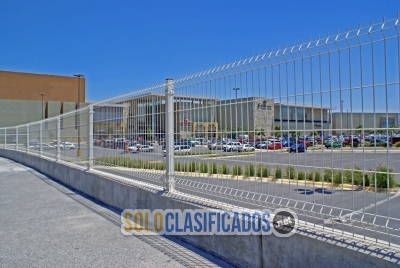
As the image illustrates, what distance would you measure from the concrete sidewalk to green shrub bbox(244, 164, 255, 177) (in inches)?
44.5

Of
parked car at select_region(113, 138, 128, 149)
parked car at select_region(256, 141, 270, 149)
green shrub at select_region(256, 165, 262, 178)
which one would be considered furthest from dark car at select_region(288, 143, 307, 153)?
parked car at select_region(113, 138, 128, 149)

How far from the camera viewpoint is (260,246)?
3719mm

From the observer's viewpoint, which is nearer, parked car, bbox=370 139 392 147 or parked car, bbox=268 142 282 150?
parked car, bbox=370 139 392 147

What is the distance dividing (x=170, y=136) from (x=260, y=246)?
246cm

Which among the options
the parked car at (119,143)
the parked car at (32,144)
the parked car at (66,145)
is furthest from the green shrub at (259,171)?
the parked car at (32,144)

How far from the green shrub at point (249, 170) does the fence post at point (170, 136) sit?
1.73 meters

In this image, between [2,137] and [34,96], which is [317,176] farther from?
[34,96]

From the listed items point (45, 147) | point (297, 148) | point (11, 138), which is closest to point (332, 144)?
point (297, 148)

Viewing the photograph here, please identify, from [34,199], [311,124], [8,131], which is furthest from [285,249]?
[8,131]

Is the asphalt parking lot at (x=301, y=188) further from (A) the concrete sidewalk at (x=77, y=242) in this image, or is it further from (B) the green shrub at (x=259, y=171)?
(A) the concrete sidewalk at (x=77, y=242)

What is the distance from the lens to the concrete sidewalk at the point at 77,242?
4375 mm

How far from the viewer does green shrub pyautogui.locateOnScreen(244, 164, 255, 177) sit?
13.3ft

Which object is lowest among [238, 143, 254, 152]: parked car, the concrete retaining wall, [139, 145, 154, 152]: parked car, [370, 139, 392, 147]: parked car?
the concrete retaining wall

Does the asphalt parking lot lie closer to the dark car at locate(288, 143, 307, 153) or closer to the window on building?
the dark car at locate(288, 143, 307, 153)
